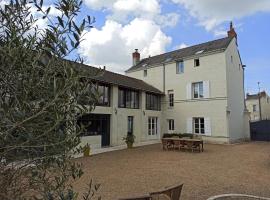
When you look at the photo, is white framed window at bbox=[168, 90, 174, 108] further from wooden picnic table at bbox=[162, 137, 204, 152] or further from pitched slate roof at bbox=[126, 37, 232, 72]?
wooden picnic table at bbox=[162, 137, 204, 152]

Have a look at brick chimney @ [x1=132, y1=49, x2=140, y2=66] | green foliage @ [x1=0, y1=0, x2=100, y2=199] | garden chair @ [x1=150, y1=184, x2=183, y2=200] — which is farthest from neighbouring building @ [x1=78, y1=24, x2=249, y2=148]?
green foliage @ [x1=0, y1=0, x2=100, y2=199]

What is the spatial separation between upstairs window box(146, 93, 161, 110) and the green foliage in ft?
67.6

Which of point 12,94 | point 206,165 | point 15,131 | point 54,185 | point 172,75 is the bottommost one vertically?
point 206,165

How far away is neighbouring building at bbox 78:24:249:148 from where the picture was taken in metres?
18.7

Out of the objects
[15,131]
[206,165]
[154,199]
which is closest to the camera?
[15,131]

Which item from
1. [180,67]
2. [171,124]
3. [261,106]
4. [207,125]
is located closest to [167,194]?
[207,125]

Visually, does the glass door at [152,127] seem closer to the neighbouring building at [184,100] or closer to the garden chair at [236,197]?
the neighbouring building at [184,100]

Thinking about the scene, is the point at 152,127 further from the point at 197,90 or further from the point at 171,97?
the point at 197,90

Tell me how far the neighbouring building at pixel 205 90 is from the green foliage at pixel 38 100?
65.0 ft

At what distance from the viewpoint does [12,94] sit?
1.54 metres

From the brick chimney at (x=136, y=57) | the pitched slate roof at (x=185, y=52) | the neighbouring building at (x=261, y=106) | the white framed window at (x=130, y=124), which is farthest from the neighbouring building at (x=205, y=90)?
the neighbouring building at (x=261, y=106)

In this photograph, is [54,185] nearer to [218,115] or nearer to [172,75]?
[218,115]

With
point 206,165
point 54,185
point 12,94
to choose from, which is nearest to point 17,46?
point 12,94

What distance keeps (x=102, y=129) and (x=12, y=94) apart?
1650 centimetres
